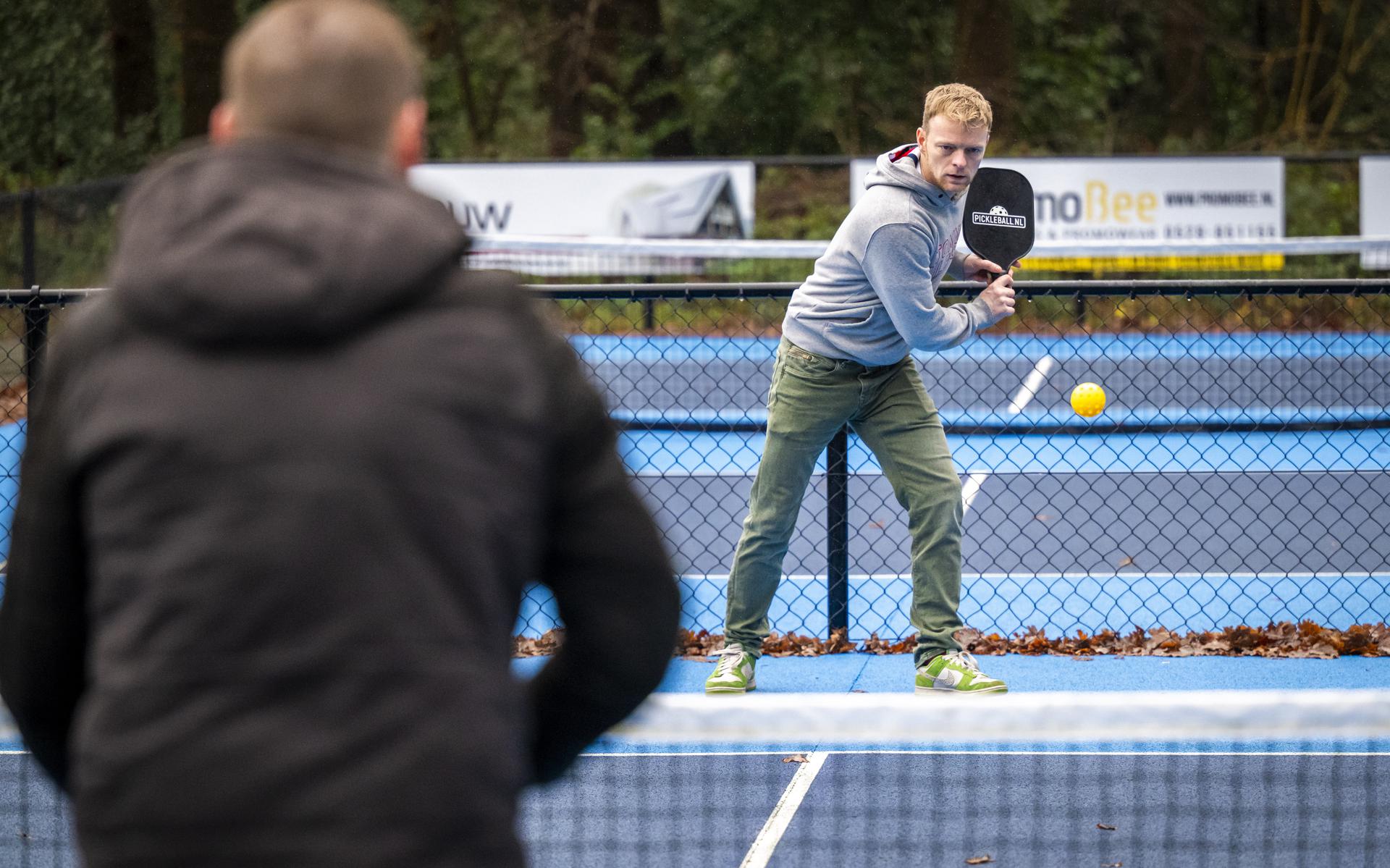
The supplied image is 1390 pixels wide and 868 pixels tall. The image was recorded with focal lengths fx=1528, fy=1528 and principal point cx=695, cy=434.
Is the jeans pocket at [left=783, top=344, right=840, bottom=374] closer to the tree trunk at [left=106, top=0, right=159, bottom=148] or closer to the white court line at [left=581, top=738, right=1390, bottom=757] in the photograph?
the white court line at [left=581, top=738, right=1390, bottom=757]

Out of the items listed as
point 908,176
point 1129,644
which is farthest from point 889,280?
point 1129,644

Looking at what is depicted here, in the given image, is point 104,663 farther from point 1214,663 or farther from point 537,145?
point 537,145

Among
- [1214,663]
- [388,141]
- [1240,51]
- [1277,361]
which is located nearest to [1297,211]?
[1277,361]

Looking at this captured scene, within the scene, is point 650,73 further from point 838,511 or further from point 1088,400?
point 838,511

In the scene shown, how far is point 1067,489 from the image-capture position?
9719 millimetres

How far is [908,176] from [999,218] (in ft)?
2.39

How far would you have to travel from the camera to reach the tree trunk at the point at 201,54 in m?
24.8

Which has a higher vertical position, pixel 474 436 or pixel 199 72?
pixel 199 72

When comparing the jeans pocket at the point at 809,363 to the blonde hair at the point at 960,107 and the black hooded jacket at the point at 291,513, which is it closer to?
the blonde hair at the point at 960,107

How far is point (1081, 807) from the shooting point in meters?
4.57

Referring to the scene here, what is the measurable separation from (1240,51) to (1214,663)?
A: 25671mm

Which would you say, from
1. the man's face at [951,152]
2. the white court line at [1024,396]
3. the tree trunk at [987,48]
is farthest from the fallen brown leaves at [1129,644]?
the tree trunk at [987,48]

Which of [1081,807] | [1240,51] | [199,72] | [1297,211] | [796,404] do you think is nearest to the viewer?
[1081,807]

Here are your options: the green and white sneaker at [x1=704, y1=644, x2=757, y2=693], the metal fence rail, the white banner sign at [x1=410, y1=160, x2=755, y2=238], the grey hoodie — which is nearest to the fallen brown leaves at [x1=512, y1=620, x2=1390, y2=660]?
the metal fence rail
